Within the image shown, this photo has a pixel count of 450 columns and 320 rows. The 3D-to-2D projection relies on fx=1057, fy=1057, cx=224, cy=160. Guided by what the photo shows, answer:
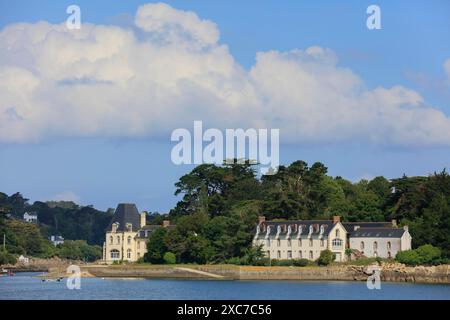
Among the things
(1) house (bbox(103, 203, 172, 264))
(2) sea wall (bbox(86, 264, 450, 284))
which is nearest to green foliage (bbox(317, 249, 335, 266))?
(2) sea wall (bbox(86, 264, 450, 284))

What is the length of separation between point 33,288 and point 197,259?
1860cm

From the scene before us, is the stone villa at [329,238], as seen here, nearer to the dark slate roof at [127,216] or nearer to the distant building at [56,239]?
the dark slate roof at [127,216]

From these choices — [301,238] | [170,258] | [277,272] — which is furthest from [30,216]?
[277,272]

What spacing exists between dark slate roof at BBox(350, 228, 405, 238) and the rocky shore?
10.9 ft

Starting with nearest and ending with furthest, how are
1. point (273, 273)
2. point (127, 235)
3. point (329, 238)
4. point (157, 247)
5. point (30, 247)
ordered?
point (273, 273) < point (329, 238) < point (157, 247) < point (127, 235) < point (30, 247)

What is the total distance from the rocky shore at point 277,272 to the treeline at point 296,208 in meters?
2.69

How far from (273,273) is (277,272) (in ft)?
1.00

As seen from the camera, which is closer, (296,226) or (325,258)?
(325,258)

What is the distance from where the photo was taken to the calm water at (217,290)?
187 feet

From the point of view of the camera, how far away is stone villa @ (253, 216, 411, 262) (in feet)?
254

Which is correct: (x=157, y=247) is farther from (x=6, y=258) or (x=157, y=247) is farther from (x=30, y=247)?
(x=30, y=247)

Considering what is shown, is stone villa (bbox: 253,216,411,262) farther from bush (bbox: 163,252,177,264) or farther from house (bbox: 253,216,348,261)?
bush (bbox: 163,252,177,264)

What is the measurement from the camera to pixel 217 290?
6309 centimetres
